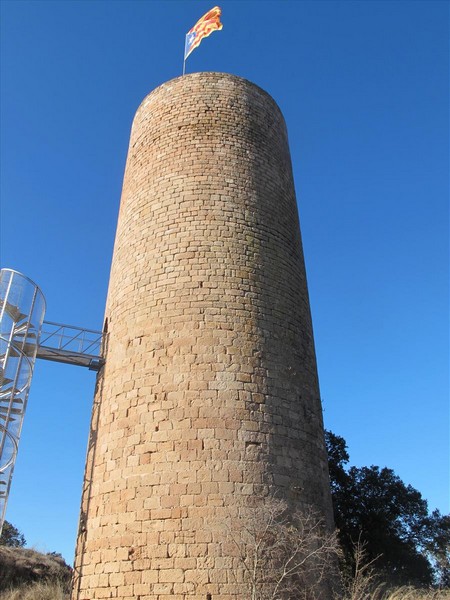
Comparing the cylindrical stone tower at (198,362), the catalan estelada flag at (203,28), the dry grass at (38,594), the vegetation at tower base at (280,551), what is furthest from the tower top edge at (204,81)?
the dry grass at (38,594)

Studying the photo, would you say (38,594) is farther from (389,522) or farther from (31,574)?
(389,522)

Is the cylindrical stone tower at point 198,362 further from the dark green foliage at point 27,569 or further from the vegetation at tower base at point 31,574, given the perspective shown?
the dark green foliage at point 27,569

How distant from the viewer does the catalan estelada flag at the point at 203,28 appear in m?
14.3

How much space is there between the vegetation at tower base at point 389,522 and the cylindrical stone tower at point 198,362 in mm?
8486

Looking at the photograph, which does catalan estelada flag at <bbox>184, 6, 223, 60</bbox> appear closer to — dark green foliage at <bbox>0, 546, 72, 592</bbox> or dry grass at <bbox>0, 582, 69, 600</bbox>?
dry grass at <bbox>0, 582, 69, 600</bbox>

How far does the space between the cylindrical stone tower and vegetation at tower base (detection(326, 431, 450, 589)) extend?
8.49 meters

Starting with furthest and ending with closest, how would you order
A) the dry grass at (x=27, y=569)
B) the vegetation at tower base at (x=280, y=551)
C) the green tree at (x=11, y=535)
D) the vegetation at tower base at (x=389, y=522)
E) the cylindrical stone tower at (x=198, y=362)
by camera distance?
the green tree at (x=11, y=535) < the vegetation at tower base at (x=389, y=522) < the dry grass at (x=27, y=569) < the cylindrical stone tower at (x=198, y=362) < the vegetation at tower base at (x=280, y=551)

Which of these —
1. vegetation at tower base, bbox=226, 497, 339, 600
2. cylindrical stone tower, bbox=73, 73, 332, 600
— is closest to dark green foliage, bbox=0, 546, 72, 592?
cylindrical stone tower, bbox=73, 73, 332, 600

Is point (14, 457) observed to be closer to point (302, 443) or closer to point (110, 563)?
point (110, 563)

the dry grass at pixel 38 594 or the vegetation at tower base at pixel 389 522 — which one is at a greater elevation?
the vegetation at tower base at pixel 389 522

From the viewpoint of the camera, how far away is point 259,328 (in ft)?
30.6

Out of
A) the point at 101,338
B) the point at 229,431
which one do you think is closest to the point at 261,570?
the point at 229,431

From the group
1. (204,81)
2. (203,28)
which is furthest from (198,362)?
(203,28)

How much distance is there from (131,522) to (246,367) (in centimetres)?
291
